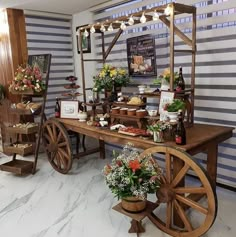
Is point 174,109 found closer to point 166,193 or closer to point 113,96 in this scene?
point 166,193

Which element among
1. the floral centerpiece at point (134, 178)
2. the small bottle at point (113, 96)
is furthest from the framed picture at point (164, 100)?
the small bottle at point (113, 96)

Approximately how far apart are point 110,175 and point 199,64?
1745 millimetres

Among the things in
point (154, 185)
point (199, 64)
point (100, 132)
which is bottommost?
point (154, 185)

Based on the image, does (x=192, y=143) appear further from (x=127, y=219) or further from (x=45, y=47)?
(x=45, y=47)

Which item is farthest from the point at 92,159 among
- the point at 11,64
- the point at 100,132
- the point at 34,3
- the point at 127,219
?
the point at 34,3

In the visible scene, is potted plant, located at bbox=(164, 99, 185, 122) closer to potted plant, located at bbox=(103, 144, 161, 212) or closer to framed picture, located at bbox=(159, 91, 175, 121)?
framed picture, located at bbox=(159, 91, 175, 121)

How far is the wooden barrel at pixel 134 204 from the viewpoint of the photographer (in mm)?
2223

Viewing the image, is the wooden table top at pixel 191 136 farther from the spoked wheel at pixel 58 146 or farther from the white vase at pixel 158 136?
the spoked wheel at pixel 58 146

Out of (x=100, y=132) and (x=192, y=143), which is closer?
(x=192, y=143)

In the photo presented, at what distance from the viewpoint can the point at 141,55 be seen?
3.52m

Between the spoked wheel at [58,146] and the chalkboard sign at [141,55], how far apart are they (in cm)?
130

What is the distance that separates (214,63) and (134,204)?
1.80 metres

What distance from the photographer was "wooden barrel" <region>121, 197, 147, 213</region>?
2223 mm

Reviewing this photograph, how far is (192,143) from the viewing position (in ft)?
7.48
